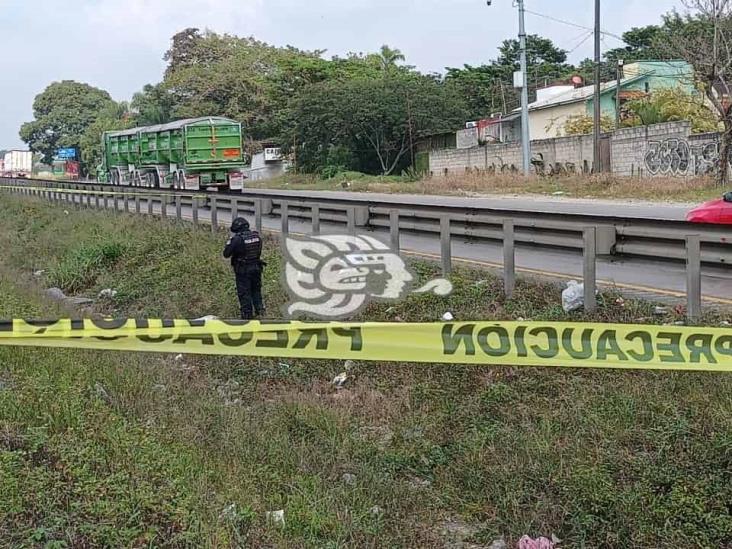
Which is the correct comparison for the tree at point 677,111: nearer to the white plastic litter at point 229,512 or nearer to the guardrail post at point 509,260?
the guardrail post at point 509,260

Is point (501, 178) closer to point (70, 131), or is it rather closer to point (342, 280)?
point (342, 280)

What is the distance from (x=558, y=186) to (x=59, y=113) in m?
103

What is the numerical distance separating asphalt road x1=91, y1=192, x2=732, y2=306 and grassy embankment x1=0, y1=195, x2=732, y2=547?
0.78 m

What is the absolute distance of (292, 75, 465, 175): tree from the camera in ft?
154

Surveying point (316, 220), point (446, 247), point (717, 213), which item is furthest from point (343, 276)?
point (717, 213)

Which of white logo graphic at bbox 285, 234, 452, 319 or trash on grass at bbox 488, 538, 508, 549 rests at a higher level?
white logo graphic at bbox 285, 234, 452, 319

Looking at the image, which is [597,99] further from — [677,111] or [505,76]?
[505,76]

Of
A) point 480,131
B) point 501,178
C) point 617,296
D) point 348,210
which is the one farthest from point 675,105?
point 617,296

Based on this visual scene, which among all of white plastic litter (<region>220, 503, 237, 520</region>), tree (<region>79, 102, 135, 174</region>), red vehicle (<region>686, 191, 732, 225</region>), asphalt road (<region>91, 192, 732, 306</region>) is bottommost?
white plastic litter (<region>220, 503, 237, 520</region>)

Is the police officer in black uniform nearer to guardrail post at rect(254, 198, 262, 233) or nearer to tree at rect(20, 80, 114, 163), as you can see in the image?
guardrail post at rect(254, 198, 262, 233)

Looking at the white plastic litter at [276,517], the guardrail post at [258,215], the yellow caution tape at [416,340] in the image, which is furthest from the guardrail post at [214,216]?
the white plastic litter at [276,517]

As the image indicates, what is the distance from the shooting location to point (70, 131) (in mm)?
116688

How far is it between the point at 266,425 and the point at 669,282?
4.68m

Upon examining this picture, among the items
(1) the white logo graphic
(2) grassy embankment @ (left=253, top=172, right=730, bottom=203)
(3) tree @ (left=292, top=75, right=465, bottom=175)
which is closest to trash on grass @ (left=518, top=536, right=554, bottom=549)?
(1) the white logo graphic
